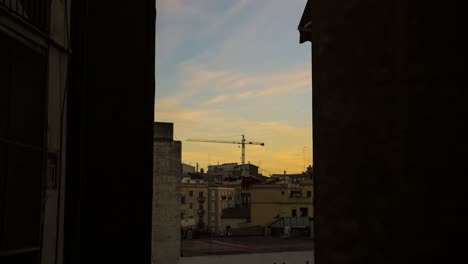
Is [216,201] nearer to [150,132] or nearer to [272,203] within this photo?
[272,203]

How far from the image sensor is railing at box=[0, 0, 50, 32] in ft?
13.0

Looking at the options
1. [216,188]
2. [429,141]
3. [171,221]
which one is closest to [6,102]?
[429,141]

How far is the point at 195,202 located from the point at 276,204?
56.3 ft

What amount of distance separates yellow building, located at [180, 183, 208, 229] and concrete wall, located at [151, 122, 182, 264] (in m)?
48.5

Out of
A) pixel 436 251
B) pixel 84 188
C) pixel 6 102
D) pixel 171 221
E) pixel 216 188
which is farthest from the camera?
pixel 216 188

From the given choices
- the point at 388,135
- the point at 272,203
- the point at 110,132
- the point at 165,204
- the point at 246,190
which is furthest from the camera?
the point at 246,190

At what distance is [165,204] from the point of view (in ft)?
80.0

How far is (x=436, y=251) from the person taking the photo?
8.82 meters

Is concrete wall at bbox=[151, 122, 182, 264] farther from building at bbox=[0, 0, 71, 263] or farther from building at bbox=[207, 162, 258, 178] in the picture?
building at bbox=[207, 162, 258, 178]

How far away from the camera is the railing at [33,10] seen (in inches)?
156

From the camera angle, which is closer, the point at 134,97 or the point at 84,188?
the point at 84,188

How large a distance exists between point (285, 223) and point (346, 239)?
3838 centimetres

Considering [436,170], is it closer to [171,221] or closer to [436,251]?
[436,251]

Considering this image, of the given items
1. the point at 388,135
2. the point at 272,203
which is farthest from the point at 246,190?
the point at 388,135
